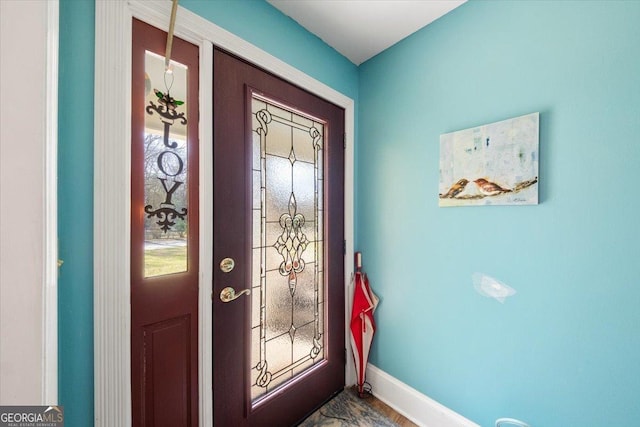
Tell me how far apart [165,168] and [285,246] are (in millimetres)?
752

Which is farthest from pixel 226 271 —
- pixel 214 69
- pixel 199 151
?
pixel 214 69

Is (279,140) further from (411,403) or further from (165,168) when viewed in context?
(411,403)

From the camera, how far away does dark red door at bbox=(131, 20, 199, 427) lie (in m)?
0.94

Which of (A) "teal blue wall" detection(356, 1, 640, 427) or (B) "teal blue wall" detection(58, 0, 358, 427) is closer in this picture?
(B) "teal blue wall" detection(58, 0, 358, 427)

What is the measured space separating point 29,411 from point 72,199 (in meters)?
0.63

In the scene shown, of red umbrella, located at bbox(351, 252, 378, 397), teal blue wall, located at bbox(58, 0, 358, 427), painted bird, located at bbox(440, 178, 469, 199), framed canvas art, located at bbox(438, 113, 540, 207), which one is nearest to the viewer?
teal blue wall, located at bbox(58, 0, 358, 427)

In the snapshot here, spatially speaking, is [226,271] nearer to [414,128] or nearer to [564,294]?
[414,128]

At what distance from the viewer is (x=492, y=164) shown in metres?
1.21

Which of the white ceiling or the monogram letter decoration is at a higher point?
the white ceiling

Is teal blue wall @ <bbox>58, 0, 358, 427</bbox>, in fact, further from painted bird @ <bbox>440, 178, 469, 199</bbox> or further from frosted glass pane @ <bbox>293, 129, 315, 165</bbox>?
painted bird @ <bbox>440, 178, 469, 199</bbox>

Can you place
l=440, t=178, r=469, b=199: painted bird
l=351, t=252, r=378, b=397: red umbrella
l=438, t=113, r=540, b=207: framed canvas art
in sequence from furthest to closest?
l=351, t=252, r=378, b=397: red umbrella → l=440, t=178, r=469, b=199: painted bird → l=438, t=113, r=540, b=207: framed canvas art

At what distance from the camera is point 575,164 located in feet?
3.32

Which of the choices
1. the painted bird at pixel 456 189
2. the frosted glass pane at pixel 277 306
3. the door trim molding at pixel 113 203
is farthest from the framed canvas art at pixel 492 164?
the door trim molding at pixel 113 203

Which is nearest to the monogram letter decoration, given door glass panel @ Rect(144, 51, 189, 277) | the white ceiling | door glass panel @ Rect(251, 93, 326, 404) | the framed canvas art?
door glass panel @ Rect(144, 51, 189, 277)
